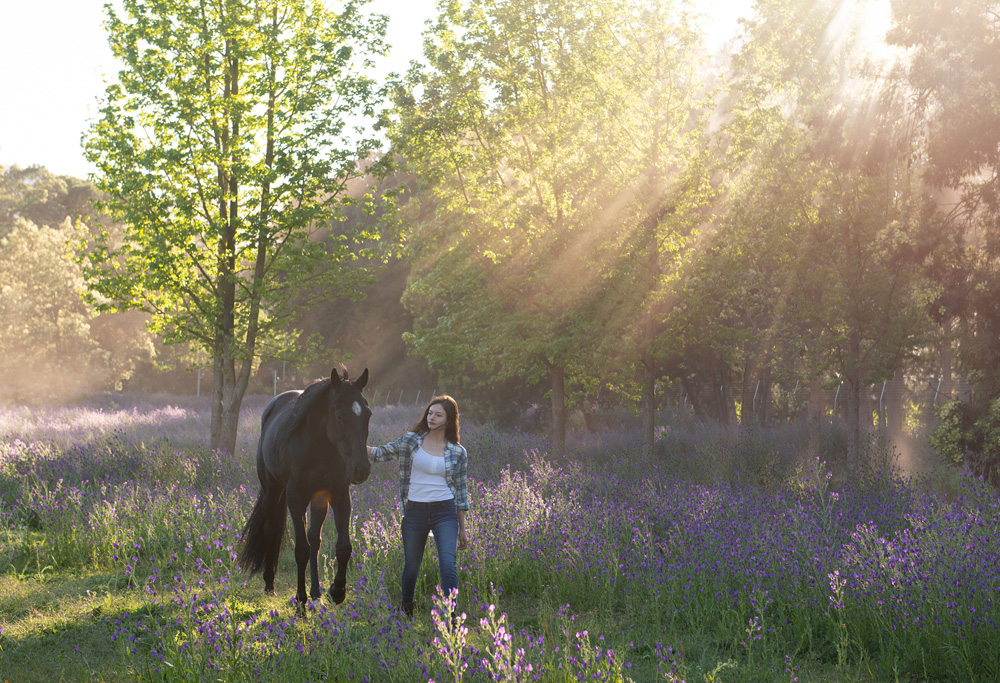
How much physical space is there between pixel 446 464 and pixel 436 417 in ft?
1.26

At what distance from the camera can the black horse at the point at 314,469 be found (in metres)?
5.89

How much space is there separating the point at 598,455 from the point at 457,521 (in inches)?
411

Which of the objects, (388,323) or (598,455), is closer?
(598,455)

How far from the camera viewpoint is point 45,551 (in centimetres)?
831

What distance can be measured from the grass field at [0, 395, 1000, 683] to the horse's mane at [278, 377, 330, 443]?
1117 mm

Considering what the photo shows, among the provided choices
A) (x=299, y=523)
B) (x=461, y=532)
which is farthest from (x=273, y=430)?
(x=461, y=532)

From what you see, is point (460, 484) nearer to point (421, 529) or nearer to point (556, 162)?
point (421, 529)

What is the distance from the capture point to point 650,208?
556 inches

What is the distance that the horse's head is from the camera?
18.3 ft

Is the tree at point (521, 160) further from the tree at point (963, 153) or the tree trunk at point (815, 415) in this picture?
the tree at point (963, 153)

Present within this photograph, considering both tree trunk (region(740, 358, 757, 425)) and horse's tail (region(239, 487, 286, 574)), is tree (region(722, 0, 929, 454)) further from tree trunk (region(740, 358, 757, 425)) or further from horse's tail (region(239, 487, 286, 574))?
horse's tail (region(239, 487, 286, 574))

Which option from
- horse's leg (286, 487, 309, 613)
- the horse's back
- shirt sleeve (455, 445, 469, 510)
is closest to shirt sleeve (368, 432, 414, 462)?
shirt sleeve (455, 445, 469, 510)

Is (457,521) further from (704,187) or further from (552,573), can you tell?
(704,187)

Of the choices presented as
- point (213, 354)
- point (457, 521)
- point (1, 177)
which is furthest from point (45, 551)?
point (1, 177)
